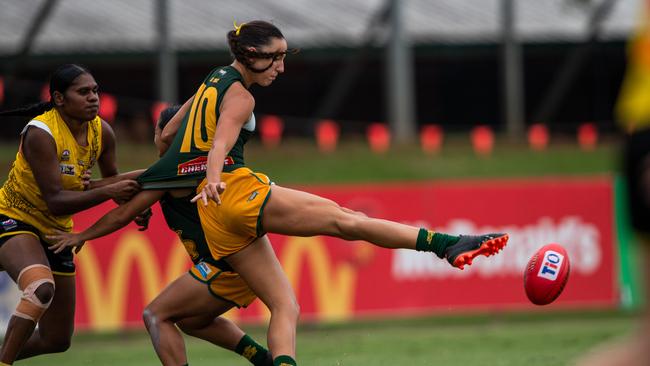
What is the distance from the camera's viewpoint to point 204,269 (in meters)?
6.83

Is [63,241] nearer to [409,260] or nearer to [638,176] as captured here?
[638,176]

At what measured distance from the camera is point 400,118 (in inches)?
800

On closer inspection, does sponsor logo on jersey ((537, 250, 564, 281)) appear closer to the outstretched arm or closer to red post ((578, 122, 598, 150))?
the outstretched arm

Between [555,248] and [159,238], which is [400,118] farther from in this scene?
[555,248]

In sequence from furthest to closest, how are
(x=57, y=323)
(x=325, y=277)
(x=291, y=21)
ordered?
(x=291, y=21) < (x=325, y=277) < (x=57, y=323)

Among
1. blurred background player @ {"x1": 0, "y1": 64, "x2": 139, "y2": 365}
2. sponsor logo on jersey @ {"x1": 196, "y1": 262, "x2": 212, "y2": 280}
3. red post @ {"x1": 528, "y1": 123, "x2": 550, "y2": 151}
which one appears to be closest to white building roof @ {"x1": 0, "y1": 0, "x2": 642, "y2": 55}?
red post @ {"x1": 528, "y1": 123, "x2": 550, "y2": 151}

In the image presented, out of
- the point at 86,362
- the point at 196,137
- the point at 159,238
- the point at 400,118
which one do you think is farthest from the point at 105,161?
the point at 400,118

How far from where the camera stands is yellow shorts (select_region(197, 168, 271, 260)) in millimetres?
6223

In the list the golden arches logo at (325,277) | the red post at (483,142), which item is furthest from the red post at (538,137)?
the golden arches logo at (325,277)

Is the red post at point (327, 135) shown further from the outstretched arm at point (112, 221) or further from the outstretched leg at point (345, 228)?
the outstretched leg at point (345, 228)

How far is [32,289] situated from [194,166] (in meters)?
1.19

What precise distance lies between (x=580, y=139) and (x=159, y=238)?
1218 cm

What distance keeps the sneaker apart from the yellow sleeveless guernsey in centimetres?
239

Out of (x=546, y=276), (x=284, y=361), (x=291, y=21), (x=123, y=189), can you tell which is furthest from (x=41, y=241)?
(x=291, y=21)
